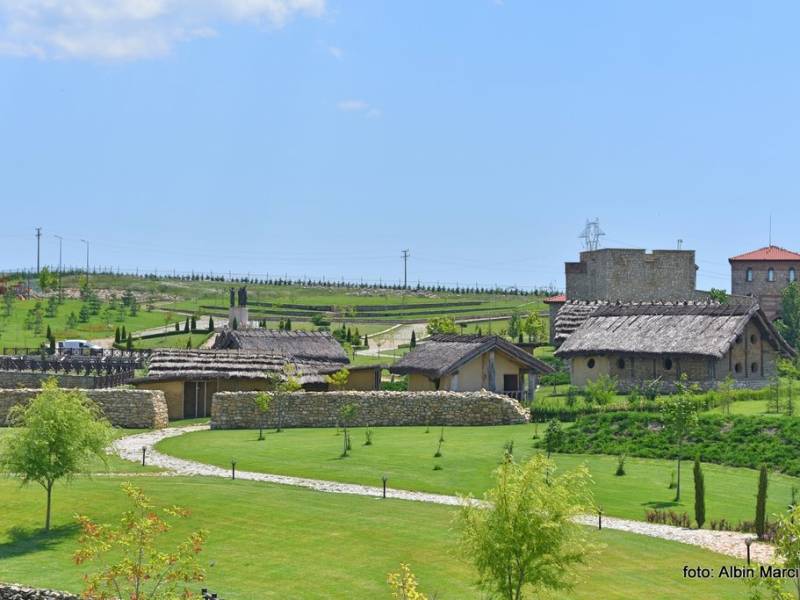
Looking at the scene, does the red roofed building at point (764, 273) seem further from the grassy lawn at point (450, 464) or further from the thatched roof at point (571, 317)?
the grassy lawn at point (450, 464)

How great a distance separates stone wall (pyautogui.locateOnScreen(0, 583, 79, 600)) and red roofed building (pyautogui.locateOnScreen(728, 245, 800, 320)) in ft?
236

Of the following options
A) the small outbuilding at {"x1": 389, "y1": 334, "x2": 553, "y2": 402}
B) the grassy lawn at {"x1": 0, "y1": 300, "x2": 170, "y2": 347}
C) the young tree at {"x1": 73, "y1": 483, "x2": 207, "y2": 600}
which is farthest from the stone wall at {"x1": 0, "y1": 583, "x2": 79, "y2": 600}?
the grassy lawn at {"x1": 0, "y1": 300, "x2": 170, "y2": 347}

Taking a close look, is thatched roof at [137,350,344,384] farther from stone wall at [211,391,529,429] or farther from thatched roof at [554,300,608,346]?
thatched roof at [554,300,608,346]

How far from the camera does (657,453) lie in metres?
35.9


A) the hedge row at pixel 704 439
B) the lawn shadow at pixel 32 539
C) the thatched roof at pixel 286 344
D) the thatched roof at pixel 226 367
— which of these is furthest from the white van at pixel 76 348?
the lawn shadow at pixel 32 539

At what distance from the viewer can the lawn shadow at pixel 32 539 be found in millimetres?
26016

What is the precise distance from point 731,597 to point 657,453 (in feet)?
48.3

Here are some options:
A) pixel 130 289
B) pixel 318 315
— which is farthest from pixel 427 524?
pixel 130 289

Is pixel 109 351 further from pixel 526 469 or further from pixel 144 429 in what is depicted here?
pixel 526 469

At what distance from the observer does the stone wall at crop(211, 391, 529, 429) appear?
147 ft

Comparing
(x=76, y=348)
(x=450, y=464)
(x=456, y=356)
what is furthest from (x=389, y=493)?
(x=76, y=348)

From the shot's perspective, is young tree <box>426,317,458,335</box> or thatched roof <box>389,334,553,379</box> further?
young tree <box>426,317,458,335</box>

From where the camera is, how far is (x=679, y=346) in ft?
163

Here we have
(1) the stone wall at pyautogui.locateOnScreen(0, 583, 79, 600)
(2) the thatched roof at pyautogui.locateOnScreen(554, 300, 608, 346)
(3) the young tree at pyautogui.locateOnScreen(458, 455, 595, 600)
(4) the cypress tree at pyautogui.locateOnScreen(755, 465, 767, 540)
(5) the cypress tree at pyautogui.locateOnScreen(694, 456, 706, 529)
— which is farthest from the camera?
(2) the thatched roof at pyautogui.locateOnScreen(554, 300, 608, 346)
